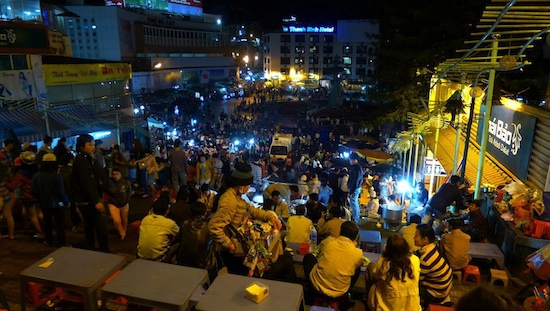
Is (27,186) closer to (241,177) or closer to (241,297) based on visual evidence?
(241,177)

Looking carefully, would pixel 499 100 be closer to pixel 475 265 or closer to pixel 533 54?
pixel 533 54

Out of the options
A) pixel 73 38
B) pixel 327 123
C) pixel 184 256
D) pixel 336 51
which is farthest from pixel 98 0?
pixel 336 51

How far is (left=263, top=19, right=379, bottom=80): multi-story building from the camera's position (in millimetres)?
75875

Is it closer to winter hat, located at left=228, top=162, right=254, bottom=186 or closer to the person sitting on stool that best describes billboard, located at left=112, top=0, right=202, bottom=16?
winter hat, located at left=228, top=162, right=254, bottom=186

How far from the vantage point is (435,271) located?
429 centimetres

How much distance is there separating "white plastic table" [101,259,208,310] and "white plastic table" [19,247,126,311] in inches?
6.6

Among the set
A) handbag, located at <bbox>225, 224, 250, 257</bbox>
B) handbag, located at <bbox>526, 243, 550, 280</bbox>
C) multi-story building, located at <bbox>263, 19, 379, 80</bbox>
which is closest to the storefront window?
handbag, located at <bbox>225, 224, 250, 257</bbox>

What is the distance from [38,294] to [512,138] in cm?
952

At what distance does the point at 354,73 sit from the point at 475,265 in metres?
74.9

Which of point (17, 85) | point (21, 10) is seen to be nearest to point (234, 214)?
point (17, 85)

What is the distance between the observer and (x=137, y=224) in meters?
6.85

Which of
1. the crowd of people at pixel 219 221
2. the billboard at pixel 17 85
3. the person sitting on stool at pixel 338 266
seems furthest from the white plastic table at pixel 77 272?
the billboard at pixel 17 85

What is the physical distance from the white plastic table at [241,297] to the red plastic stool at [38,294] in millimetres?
1973

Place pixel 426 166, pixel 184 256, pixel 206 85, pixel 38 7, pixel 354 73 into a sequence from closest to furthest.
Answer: pixel 184 256 < pixel 426 166 < pixel 38 7 < pixel 206 85 < pixel 354 73
